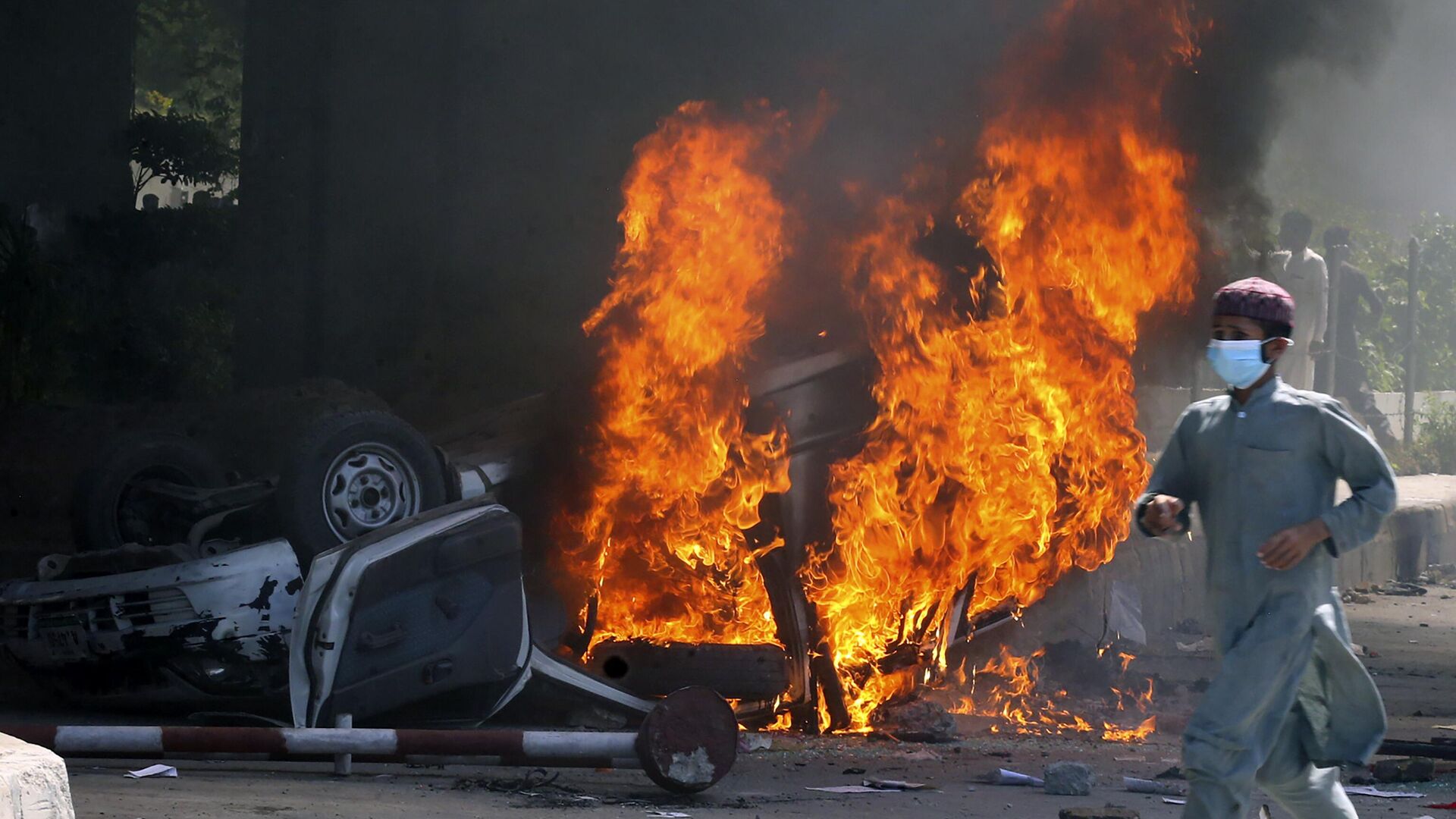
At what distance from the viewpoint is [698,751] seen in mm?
5914

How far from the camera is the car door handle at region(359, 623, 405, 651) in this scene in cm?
650

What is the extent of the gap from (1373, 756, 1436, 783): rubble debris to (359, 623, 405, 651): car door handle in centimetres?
417

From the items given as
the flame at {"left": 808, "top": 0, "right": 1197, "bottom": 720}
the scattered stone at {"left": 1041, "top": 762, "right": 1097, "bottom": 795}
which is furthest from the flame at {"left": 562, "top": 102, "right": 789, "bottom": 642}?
the scattered stone at {"left": 1041, "top": 762, "right": 1097, "bottom": 795}

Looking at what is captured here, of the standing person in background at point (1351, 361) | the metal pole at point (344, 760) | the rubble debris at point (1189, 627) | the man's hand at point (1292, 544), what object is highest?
the standing person in background at point (1351, 361)

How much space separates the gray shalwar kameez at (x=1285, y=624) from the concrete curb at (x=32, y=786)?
9.02ft

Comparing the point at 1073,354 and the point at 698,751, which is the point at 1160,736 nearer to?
the point at 1073,354

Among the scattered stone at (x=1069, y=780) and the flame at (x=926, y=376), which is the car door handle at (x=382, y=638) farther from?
the scattered stone at (x=1069, y=780)

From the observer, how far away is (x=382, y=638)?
655cm

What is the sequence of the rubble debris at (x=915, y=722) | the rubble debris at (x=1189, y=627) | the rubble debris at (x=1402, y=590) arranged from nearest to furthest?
1. the rubble debris at (x=915, y=722)
2. the rubble debris at (x=1189, y=627)
3. the rubble debris at (x=1402, y=590)

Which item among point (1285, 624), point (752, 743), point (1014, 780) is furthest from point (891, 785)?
point (1285, 624)

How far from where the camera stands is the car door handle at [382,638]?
21.3 feet

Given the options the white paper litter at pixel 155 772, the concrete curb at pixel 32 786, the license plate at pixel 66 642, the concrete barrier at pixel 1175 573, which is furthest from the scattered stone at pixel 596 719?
the concrete curb at pixel 32 786

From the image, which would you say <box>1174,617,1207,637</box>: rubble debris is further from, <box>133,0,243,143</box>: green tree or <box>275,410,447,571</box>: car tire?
<box>133,0,243,143</box>: green tree

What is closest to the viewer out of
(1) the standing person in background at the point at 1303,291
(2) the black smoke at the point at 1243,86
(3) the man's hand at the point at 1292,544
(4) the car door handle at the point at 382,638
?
(3) the man's hand at the point at 1292,544
